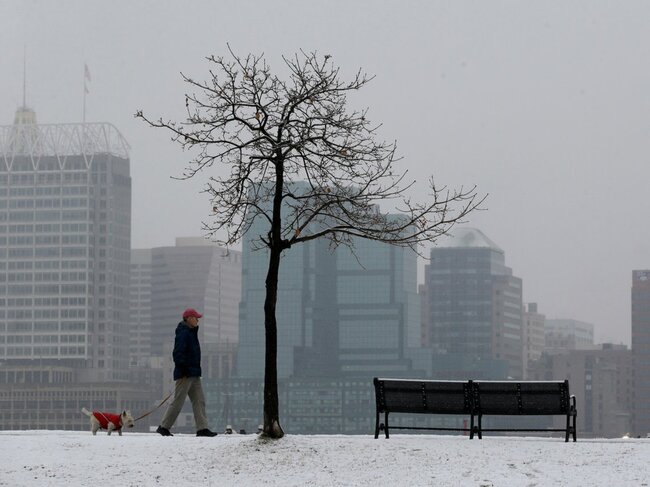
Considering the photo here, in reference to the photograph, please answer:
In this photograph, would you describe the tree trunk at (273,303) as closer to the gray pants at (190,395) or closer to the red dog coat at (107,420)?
the gray pants at (190,395)

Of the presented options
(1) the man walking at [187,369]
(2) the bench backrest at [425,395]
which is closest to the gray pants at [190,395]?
(1) the man walking at [187,369]

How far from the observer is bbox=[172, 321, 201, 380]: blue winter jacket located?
2481cm

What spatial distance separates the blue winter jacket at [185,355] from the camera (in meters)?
24.8

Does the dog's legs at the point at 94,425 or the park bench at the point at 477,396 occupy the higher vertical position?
the park bench at the point at 477,396

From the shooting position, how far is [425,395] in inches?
925

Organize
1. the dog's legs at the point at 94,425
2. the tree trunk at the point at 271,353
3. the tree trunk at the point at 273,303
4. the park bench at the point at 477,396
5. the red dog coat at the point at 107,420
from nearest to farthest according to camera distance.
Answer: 1. the tree trunk at the point at 271,353
2. the park bench at the point at 477,396
3. the tree trunk at the point at 273,303
4. the dog's legs at the point at 94,425
5. the red dog coat at the point at 107,420

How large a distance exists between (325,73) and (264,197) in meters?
4.73

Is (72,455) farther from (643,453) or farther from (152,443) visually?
(643,453)

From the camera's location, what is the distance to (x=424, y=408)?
23.9 metres

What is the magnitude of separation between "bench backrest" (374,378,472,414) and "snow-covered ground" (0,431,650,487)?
1.09 meters

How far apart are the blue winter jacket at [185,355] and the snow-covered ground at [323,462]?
234 centimetres

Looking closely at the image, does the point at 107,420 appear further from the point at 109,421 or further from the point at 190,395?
the point at 190,395

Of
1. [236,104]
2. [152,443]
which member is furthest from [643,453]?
[236,104]

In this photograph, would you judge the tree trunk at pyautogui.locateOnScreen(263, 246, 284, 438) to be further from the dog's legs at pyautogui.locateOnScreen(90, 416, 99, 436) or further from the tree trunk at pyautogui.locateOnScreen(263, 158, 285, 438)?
the dog's legs at pyautogui.locateOnScreen(90, 416, 99, 436)
